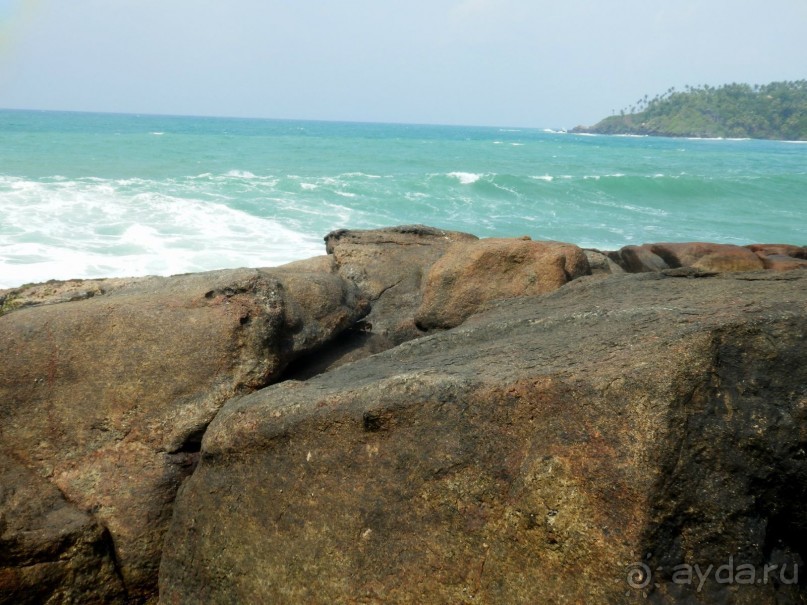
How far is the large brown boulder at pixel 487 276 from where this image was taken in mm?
5035

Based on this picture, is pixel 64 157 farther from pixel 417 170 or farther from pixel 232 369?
pixel 232 369

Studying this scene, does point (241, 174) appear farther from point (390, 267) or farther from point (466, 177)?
point (390, 267)

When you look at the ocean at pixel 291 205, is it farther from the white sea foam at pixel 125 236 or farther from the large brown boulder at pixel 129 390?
the large brown boulder at pixel 129 390

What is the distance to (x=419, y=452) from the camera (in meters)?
2.50

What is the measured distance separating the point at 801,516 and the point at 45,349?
10.5ft

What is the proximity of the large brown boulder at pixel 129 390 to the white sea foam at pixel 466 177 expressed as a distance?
77.2 feet

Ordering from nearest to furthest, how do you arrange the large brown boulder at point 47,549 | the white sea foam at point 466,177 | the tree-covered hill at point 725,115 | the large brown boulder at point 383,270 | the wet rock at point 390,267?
the large brown boulder at point 47,549
the large brown boulder at point 383,270
the wet rock at point 390,267
the white sea foam at point 466,177
the tree-covered hill at point 725,115

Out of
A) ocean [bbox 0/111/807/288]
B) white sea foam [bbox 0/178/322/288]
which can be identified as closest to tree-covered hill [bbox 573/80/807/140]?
ocean [bbox 0/111/807/288]

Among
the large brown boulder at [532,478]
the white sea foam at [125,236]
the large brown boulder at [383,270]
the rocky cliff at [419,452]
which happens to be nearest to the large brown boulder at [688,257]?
the large brown boulder at [383,270]

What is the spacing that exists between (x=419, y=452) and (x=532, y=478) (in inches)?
16.0

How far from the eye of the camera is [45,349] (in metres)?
3.44

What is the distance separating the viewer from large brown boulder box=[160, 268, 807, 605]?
7.15 feet

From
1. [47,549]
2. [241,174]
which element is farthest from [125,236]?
[241,174]

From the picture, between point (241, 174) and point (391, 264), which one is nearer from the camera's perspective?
point (391, 264)
